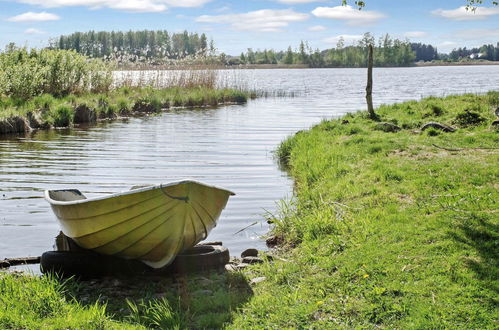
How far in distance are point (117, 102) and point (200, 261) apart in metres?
26.4

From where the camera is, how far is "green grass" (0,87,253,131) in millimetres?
26938

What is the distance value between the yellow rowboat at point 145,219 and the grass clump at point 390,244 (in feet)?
3.75

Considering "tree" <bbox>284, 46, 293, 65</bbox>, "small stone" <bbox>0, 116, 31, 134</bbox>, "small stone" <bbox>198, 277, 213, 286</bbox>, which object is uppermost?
"tree" <bbox>284, 46, 293, 65</bbox>

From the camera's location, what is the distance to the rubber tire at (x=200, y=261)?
8070 mm

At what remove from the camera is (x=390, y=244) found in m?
7.59

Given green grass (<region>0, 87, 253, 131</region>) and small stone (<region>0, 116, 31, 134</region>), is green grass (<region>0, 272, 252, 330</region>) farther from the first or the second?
green grass (<region>0, 87, 253, 131</region>)

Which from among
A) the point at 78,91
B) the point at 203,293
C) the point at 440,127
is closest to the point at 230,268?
the point at 203,293

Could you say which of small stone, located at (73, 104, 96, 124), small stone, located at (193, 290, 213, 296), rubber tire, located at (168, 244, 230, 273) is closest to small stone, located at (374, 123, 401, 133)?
rubber tire, located at (168, 244, 230, 273)

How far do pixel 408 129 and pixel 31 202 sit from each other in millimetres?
10076

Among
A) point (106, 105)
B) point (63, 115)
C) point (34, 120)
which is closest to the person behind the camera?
point (34, 120)

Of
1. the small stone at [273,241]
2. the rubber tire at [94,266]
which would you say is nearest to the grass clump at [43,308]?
the rubber tire at [94,266]

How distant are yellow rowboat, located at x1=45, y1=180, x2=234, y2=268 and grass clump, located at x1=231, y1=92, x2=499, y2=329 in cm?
114

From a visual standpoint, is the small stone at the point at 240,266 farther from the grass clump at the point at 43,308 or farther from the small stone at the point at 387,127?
the small stone at the point at 387,127

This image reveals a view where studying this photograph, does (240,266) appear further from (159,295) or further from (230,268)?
(159,295)
